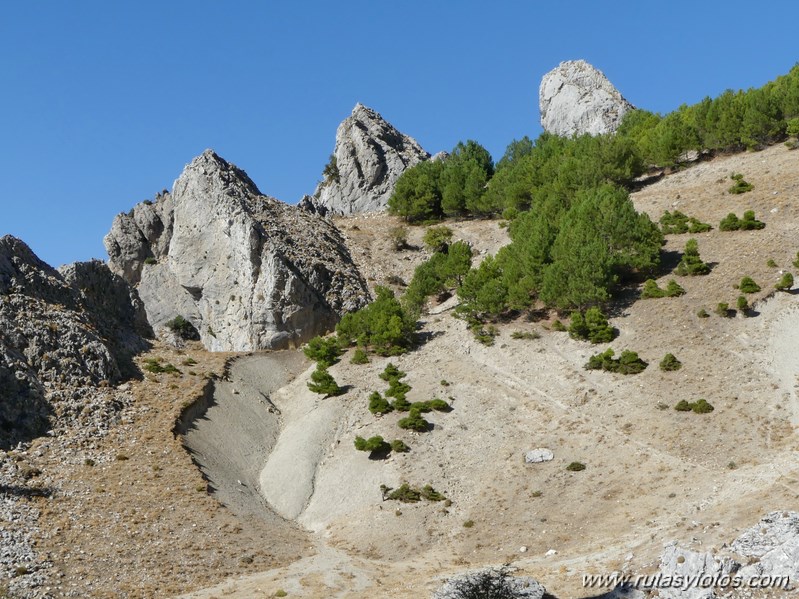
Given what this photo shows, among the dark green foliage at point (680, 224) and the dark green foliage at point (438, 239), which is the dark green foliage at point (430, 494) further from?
the dark green foliage at point (438, 239)

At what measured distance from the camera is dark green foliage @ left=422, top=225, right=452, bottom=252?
324 ft

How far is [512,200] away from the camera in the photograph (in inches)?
3994

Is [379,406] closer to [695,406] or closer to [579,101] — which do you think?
[695,406]

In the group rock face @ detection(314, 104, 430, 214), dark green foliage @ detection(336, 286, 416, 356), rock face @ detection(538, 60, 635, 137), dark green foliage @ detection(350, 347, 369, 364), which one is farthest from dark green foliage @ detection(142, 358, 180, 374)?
rock face @ detection(538, 60, 635, 137)

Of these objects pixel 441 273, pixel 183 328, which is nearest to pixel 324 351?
pixel 441 273

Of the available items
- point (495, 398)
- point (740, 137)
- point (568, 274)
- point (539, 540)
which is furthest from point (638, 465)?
point (740, 137)

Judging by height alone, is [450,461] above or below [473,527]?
above

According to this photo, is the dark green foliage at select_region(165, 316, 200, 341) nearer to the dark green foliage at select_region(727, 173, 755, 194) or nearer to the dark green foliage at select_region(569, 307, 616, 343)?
the dark green foliage at select_region(569, 307, 616, 343)

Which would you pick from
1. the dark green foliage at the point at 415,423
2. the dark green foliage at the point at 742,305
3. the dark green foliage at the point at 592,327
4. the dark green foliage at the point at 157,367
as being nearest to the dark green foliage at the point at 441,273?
the dark green foliage at the point at 592,327

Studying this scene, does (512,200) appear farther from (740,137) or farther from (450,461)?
(450,461)

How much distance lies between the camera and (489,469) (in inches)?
2077

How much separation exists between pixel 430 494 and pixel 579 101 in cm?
10428

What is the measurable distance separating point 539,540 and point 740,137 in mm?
69343

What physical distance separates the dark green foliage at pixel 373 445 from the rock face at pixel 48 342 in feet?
61.4
